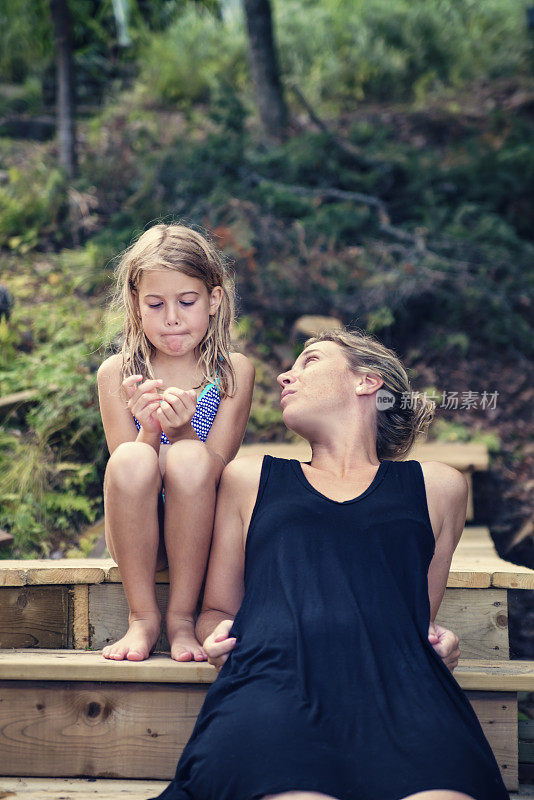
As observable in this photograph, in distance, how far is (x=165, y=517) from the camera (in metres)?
2.13

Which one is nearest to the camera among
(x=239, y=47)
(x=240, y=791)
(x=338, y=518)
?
(x=240, y=791)

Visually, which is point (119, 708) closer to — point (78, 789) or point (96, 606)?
point (78, 789)

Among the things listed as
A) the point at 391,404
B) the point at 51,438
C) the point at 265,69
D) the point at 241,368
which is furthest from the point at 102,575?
the point at 265,69

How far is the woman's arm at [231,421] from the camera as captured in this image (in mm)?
2375

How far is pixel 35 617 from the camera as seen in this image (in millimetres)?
2285

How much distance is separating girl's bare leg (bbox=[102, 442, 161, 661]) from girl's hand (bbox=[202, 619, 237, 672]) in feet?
0.88

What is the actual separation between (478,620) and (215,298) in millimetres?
1258

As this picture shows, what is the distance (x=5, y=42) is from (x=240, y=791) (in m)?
9.07

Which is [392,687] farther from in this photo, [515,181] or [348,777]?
[515,181]

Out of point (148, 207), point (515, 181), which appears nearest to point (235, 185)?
point (148, 207)

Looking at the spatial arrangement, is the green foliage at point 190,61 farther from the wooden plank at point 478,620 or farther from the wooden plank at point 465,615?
the wooden plank at point 478,620

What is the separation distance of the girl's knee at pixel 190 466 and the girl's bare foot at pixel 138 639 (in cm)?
38

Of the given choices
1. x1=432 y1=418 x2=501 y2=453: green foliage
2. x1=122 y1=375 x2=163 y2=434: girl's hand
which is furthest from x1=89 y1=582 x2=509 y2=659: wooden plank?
x1=432 y1=418 x2=501 y2=453: green foliage

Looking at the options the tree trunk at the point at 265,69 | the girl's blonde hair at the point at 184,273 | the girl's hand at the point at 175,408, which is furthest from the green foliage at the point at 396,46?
the girl's hand at the point at 175,408
